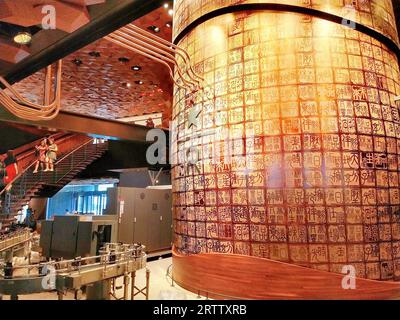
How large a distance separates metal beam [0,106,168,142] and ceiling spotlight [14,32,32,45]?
432 cm

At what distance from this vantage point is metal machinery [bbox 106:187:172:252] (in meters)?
6.79

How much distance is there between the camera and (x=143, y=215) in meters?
7.41

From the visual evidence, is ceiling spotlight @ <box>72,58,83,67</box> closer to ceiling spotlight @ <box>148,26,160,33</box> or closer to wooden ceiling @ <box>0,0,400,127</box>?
wooden ceiling @ <box>0,0,400,127</box>

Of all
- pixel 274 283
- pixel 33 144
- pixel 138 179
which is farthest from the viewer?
pixel 33 144

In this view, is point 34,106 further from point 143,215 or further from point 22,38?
point 143,215

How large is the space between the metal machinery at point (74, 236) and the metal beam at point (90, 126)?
3.69 meters

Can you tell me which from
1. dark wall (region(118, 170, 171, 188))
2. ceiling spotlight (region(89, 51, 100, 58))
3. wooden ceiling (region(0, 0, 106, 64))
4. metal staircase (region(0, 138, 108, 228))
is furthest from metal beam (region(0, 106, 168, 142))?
wooden ceiling (region(0, 0, 106, 64))

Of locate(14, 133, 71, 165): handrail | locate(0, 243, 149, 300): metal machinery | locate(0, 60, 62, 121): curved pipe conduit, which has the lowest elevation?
locate(0, 243, 149, 300): metal machinery

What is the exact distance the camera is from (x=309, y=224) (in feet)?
12.0

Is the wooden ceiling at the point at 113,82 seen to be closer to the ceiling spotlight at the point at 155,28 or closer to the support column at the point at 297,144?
the ceiling spotlight at the point at 155,28

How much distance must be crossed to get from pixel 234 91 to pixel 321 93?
116 cm

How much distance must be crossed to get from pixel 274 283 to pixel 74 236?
240 cm

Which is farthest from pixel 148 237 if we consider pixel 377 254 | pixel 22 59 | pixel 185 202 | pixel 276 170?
pixel 22 59

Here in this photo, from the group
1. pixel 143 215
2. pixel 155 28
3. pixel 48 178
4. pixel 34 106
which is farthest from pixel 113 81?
pixel 34 106
